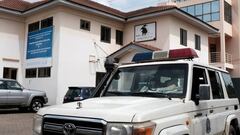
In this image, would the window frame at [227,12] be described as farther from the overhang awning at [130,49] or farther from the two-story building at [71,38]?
the overhang awning at [130,49]

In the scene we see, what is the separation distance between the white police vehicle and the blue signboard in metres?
16.5

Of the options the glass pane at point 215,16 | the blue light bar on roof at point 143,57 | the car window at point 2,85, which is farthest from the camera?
the glass pane at point 215,16

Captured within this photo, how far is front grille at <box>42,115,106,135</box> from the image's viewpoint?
3.90 metres

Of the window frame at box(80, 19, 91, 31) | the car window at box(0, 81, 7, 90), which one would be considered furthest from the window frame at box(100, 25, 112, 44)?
the car window at box(0, 81, 7, 90)

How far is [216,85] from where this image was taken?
21.2ft

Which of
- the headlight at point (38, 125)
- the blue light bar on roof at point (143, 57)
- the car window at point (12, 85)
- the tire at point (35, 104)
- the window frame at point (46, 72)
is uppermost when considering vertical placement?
the window frame at point (46, 72)

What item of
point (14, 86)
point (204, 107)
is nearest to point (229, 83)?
point (204, 107)

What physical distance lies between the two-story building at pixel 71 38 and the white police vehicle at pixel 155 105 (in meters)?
15.5

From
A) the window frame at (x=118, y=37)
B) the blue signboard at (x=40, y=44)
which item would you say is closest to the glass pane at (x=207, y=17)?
the window frame at (x=118, y=37)

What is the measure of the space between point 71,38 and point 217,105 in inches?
660

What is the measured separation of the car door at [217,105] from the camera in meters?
5.88

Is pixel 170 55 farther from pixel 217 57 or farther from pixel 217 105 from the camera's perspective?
pixel 217 57

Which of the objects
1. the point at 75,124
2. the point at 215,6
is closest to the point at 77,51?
the point at 215,6

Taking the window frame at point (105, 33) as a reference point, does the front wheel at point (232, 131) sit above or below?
below
